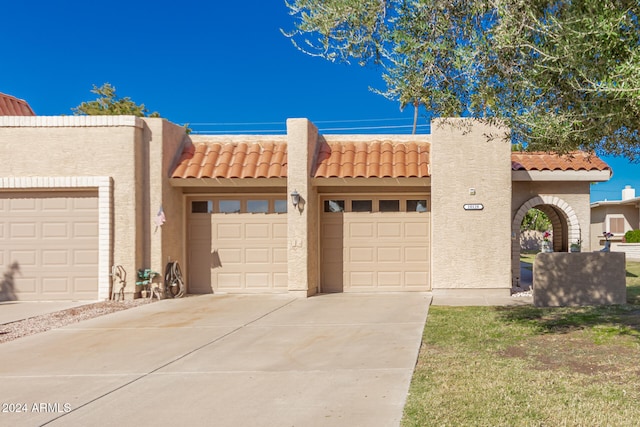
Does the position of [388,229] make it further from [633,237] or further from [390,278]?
[633,237]

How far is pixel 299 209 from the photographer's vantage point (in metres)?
13.1

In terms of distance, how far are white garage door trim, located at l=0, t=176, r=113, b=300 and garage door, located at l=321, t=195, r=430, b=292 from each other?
5.34 m

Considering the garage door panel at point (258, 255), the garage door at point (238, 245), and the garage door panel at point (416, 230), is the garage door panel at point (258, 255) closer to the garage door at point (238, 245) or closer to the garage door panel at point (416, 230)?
the garage door at point (238, 245)

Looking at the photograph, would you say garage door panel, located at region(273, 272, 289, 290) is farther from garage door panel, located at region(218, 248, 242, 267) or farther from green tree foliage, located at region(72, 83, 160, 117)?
green tree foliage, located at region(72, 83, 160, 117)

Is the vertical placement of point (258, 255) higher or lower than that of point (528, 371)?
higher

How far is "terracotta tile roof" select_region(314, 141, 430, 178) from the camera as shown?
13297 millimetres

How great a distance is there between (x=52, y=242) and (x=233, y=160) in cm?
476

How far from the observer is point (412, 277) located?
46.4 ft

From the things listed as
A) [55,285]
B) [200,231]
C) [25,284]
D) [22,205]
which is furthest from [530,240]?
[22,205]

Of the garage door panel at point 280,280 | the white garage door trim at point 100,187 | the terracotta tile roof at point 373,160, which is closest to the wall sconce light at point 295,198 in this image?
the terracotta tile roof at point 373,160

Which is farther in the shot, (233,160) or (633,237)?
(633,237)

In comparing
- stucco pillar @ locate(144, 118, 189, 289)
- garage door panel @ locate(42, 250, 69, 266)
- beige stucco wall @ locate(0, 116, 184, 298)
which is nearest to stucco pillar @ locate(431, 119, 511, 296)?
stucco pillar @ locate(144, 118, 189, 289)

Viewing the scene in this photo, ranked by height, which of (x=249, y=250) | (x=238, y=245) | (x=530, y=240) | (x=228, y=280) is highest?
(x=238, y=245)

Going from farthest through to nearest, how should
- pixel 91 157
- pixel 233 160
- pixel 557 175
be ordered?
pixel 233 160 < pixel 557 175 < pixel 91 157
